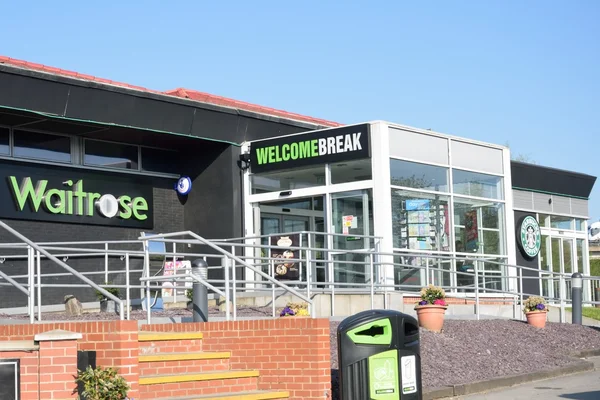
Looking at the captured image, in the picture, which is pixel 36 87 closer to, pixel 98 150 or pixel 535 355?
pixel 98 150

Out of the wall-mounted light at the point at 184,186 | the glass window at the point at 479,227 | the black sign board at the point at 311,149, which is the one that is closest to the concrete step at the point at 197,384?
the black sign board at the point at 311,149

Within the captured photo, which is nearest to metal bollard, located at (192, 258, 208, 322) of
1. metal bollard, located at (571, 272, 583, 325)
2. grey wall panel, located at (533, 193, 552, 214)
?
metal bollard, located at (571, 272, 583, 325)

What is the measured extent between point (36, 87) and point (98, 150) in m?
3.15

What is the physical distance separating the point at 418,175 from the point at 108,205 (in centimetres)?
685

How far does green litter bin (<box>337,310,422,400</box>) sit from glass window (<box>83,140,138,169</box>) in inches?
509

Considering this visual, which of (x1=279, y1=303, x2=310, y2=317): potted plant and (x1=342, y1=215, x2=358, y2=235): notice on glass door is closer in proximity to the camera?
(x1=279, y1=303, x2=310, y2=317): potted plant

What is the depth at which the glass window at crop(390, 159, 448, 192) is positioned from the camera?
68.3ft

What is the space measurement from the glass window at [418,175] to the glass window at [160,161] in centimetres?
555

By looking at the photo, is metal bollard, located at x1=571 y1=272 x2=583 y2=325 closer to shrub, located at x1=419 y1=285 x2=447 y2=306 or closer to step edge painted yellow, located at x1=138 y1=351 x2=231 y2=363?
shrub, located at x1=419 y1=285 x2=447 y2=306

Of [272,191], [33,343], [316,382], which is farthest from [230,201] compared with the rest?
[33,343]

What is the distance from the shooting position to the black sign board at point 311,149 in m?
20.7

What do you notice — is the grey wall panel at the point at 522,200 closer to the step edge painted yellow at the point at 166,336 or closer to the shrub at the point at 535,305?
the shrub at the point at 535,305

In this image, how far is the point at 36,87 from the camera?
1866 centimetres

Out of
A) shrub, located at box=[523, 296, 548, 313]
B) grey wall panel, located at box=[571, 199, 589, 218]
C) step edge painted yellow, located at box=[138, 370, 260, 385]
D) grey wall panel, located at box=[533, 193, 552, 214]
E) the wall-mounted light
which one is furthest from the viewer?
grey wall panel, located at box=[571, 199, 589, 218]
